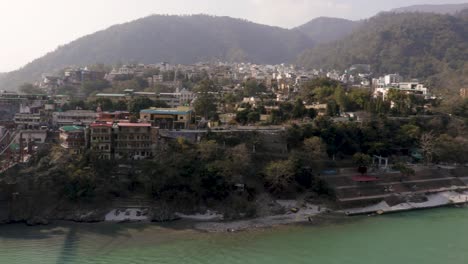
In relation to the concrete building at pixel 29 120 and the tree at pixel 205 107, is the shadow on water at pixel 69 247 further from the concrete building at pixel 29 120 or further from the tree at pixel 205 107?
the tree at pixel 205 107

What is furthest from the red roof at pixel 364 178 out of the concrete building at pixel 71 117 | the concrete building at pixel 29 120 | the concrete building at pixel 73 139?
the concrete building at pixel 29 120

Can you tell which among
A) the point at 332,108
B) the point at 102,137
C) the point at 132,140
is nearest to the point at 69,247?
the point at 102,137

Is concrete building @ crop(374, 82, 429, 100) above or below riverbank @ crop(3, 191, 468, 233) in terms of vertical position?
above

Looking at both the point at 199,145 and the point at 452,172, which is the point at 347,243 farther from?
the point at 452,172

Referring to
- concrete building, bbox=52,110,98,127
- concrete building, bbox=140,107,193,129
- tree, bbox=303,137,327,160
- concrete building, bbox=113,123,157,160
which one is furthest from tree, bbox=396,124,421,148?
concrete building, bbox=52,110,98,127

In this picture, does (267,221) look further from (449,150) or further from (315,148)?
(449,150)

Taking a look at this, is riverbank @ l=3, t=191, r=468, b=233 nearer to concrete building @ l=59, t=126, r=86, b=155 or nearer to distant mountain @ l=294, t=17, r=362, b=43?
concrete building @ l=59, t=126, r=86, b=155
